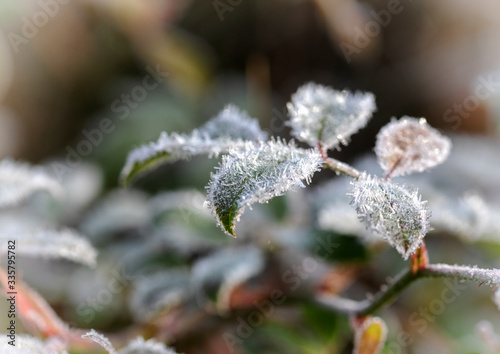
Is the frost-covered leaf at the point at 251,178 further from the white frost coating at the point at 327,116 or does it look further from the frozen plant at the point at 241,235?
the white frost coating at the point at 327,116

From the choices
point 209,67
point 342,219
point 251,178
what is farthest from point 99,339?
point 209,67

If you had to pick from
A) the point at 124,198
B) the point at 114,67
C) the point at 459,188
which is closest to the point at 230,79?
the point at 114,67

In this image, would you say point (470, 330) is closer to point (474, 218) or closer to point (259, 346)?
point (474, 218)

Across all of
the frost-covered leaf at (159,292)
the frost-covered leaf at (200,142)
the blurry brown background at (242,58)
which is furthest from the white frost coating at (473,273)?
the blurry brown background at (242,58)

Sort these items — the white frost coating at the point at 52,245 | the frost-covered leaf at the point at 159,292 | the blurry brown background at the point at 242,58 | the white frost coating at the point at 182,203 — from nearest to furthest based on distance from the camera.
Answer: the white frost coating at the point at 52,245, the frost-covered leaf at the point at 159,292, the white frost coating at the point at 182,203, the blurry brown background at the point at 242,58

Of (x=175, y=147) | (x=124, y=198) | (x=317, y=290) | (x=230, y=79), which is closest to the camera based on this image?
(x=175, y=147)

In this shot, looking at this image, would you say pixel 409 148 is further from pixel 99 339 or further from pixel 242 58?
pixel 242 58
